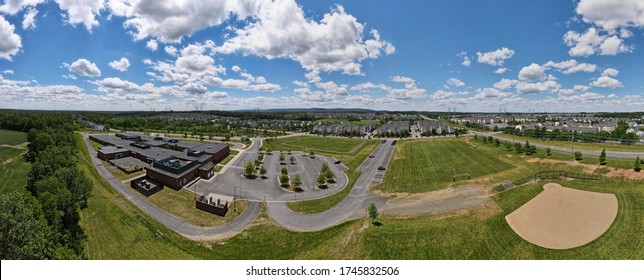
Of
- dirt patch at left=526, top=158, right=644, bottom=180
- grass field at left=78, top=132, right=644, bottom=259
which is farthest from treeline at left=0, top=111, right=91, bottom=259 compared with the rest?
dirt patch at left=526, top=158, right=644, bottom=180

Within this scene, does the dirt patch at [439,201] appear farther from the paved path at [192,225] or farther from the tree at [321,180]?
the paved path at [192,225]

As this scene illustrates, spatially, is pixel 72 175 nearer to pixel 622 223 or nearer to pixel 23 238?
pixel 23 238

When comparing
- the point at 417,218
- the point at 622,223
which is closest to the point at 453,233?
the point at 417,218

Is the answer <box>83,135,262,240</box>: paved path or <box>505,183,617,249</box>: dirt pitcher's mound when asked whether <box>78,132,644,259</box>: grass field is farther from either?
<box>83,135,262,240</box>: paved path

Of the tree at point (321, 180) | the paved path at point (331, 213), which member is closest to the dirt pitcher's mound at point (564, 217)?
the paved path at point (331, 213)

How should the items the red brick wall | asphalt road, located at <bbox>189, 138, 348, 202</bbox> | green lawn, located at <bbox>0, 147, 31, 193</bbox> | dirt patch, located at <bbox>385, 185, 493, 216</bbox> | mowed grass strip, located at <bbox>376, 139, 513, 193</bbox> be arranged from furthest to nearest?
mowed grass strip, located at <bbox>376, 139, 513, 193</bbox> < the red brick wall < green lawn, located at <bbox>0, 147, 31, 193</bbox> < asphalt road, located at <bbox>189, 138, 348, 202</bbox> < dirt patch, located at <bbox>385, 185, 493, 216</bbox>

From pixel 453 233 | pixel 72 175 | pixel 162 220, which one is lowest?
pixel 162 220
